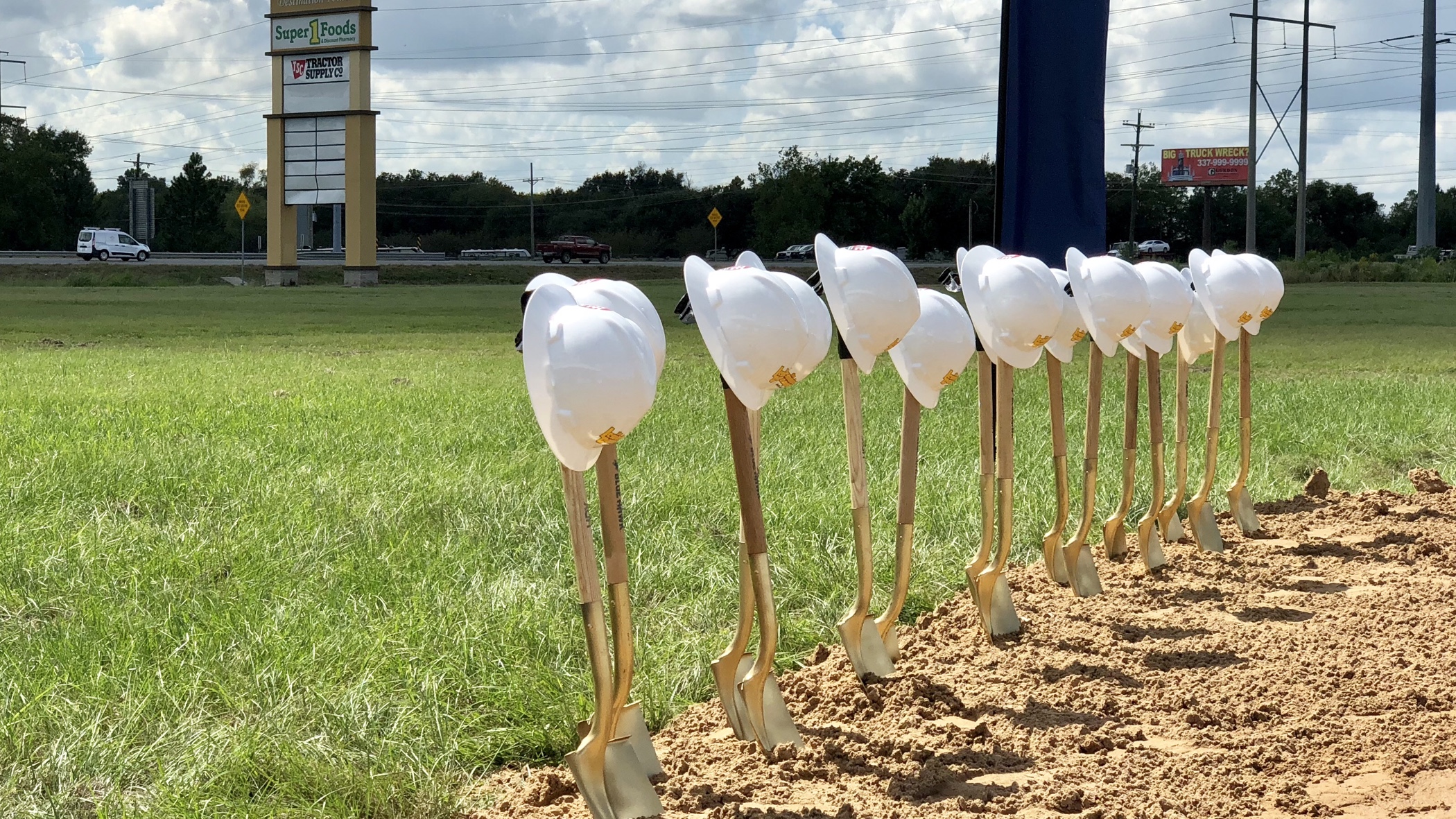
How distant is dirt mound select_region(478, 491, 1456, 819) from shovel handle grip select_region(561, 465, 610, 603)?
0.44 m

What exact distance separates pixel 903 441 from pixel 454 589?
1582 millimetres

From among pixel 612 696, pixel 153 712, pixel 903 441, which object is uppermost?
pixel 903 441

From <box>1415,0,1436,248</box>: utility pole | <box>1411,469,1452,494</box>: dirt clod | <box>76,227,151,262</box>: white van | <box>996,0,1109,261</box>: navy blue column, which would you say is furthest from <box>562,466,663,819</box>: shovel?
<box>76,227,151,262</box>: white van

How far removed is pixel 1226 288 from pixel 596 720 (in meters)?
3.00

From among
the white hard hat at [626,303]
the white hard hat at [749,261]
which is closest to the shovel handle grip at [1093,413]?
the white hard hat at [749,261]

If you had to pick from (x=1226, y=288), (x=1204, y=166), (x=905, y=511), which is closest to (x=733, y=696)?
(x=905, y=511)

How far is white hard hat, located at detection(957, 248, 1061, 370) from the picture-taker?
3.46m

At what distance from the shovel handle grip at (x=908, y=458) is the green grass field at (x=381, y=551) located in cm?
59

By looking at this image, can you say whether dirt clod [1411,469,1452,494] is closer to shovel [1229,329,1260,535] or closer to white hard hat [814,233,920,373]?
Answer: shovel [1229,329,1260,535]

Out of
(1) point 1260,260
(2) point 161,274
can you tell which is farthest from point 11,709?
(2) point 161,274

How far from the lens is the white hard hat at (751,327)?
2.48 meters

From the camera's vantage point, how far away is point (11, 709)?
3033 millimetres

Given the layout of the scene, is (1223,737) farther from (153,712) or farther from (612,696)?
(153,712)

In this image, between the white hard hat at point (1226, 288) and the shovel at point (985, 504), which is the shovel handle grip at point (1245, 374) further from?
the shovel at point (985, 504)
